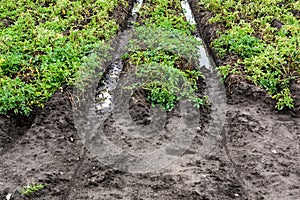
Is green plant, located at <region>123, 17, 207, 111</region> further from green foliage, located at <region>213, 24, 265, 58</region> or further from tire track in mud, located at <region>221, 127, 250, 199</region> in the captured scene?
tire track in mud, located at <region>221, 127, 250, 199</region>

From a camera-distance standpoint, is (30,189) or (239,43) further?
(239,43)

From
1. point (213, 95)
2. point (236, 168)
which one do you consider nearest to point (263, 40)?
point (213, 95)

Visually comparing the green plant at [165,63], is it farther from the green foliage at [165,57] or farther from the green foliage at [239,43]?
the green foliage at [239,43]

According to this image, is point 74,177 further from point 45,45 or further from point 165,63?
point 45,45

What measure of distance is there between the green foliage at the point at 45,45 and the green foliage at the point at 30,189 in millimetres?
1319

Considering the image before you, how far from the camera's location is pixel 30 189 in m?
3.58

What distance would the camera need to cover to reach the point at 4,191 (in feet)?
11.8

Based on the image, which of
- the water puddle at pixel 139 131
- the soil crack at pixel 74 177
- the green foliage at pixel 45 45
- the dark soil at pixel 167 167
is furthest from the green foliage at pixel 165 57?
the soil crack at pixel 74 177

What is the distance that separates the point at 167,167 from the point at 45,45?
347cm

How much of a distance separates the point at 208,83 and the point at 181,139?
1795 mm

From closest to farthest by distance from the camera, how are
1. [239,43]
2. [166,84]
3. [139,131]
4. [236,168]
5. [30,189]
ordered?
[30,189] < [236,168] < [139,131] < [166,84] < [239,43]

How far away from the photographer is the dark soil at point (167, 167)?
11.9ft

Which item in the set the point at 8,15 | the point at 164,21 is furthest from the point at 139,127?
the point at 8,15

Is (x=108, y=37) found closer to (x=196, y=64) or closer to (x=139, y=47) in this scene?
(x=139, y=47)
